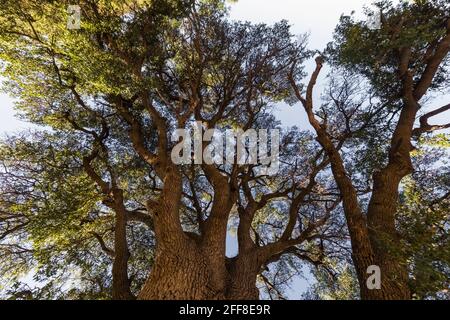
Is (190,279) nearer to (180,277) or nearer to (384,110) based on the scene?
(180,277)

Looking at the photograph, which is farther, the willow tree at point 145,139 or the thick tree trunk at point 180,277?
the willow tree at point 145,139

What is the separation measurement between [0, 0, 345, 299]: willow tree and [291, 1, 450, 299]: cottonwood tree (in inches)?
57.5

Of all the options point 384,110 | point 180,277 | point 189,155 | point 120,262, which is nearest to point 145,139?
point 189,155

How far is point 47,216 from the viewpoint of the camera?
6398 millimetres

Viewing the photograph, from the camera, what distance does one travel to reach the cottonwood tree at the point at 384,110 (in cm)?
476

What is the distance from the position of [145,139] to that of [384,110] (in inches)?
296

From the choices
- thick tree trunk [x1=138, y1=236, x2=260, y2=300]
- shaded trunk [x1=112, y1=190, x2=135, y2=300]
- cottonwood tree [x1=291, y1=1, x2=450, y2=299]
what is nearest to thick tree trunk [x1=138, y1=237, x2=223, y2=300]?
thick tree trunk [x1=138, y1=236, x2=260, y2=300]

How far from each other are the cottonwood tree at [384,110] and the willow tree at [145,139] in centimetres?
146

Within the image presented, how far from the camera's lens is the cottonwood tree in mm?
4761

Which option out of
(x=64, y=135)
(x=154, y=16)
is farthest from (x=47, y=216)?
(x=154, y=16)

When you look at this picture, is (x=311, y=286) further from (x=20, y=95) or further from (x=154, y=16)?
(x=20, y=95)

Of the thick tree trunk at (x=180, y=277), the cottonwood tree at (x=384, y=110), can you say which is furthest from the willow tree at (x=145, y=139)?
the cottonwood tree at (x=384, y=110)

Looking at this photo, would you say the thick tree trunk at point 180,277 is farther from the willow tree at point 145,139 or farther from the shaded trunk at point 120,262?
the shaded trunk at point 120,262

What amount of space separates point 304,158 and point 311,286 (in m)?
5.55
